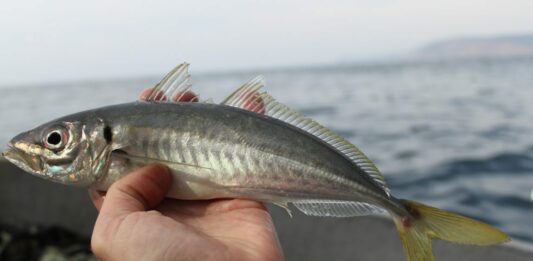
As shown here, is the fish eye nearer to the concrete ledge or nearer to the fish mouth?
the fish mouth

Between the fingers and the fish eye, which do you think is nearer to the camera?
the fingers

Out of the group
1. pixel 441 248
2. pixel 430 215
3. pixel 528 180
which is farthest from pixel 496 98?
pixel 430 215

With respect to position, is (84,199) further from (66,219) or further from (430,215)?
(430,215)

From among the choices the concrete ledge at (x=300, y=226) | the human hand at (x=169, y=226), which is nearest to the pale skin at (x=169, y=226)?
the human hand at (x=169, y=226)

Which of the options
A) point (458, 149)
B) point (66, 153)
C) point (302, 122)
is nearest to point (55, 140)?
point (66, 153)

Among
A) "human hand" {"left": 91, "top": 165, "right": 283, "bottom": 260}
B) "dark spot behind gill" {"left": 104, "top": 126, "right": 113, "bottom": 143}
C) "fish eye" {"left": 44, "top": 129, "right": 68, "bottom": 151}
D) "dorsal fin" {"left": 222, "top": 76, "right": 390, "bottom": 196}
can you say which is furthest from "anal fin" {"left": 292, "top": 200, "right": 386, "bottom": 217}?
Answer: "fish eye" {"left": 44, "top": 129, "right": 68, "bottom": 151}

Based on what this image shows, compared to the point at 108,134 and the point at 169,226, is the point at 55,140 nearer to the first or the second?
the point at 108,134
